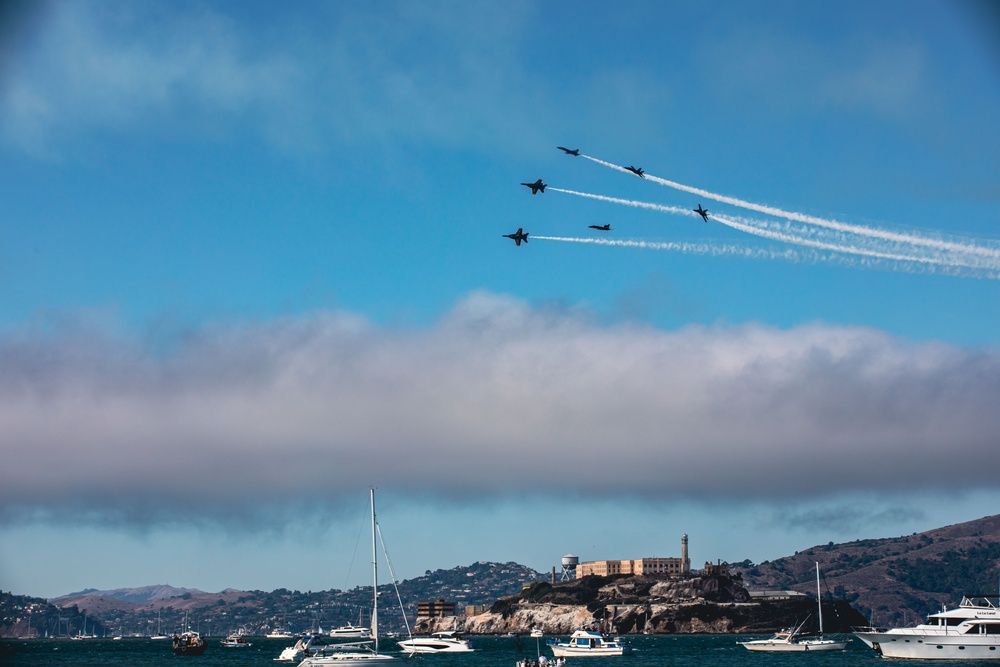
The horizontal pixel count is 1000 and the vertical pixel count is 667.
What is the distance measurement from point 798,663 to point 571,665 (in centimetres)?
3850

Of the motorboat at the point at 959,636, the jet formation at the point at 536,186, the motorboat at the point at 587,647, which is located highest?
the jet formation at the point at 536,186

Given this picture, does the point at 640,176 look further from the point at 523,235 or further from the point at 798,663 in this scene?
the point at 798,663

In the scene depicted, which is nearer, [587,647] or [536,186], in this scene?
[536,186]

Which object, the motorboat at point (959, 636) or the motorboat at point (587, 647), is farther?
the motorboat at point (587, 647)

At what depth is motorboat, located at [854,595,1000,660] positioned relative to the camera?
130125 mm

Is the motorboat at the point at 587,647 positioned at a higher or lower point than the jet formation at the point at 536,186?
lower

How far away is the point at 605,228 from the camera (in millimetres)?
131125

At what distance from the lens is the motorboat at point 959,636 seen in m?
130

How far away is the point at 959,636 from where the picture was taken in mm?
131875

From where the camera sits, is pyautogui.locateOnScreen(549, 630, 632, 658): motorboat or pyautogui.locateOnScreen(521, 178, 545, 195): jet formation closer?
pyautogui.locateOnScreen(521, 178, 545, 195): jet formation

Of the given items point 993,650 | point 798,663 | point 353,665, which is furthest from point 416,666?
point 993,650

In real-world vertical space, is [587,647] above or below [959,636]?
below

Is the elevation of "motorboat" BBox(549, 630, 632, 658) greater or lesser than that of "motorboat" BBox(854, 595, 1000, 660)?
lesser

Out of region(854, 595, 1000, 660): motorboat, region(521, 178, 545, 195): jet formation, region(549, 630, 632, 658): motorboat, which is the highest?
region(521, 178, 545, 195): jet formation
